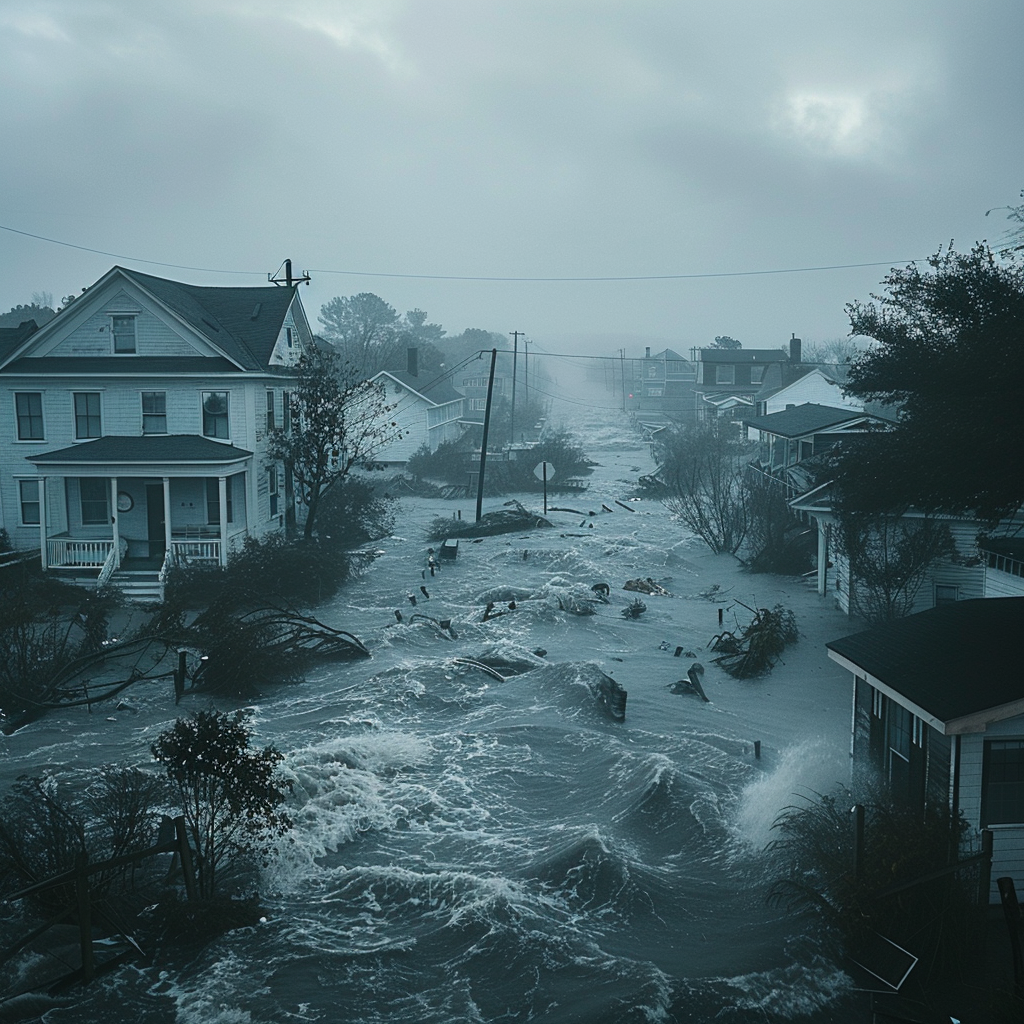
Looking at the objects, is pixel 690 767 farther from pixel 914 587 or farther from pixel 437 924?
pixel 914 587

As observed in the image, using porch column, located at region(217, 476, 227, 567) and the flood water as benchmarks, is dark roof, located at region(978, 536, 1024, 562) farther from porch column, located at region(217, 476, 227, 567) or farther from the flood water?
porch column, located at region(217, 476, 227, 567)

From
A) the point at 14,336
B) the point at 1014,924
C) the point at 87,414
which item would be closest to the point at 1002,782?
the point at 1014,924

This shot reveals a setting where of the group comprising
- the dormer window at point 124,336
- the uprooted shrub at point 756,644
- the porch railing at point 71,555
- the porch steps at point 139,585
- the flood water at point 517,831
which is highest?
the dormer window at point 124,336

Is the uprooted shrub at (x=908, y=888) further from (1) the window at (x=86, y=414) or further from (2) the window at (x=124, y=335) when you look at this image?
(1) the window at (x=86, y=414)

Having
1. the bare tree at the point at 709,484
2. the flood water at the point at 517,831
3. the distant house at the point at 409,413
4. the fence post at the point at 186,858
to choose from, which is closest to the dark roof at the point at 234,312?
the flood water at the point at 517,831

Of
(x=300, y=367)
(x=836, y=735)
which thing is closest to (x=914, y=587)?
(x=836, y=735)

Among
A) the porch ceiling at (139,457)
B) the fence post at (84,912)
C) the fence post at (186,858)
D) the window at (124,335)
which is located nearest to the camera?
the fence post at (84,912)
